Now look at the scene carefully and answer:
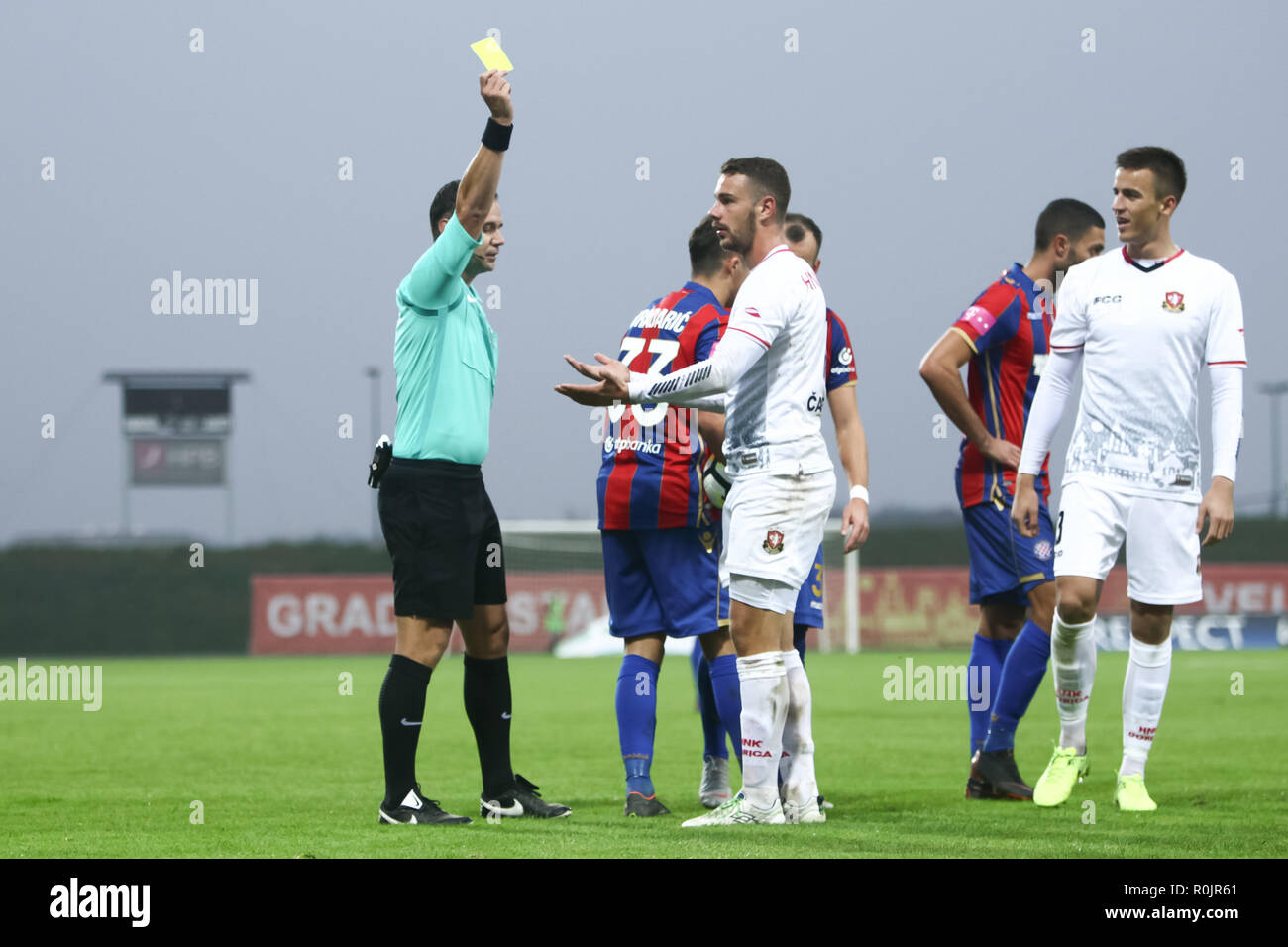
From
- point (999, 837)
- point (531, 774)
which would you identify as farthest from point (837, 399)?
point (531, 774)

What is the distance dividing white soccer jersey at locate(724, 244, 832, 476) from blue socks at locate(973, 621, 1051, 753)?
1.81 meters

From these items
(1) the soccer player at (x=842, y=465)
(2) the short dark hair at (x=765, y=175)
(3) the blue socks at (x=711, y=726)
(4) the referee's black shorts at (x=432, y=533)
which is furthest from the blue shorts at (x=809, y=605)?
(2) the short dark hair at (x=765, y=175)

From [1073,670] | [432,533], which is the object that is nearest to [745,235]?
[432,533]

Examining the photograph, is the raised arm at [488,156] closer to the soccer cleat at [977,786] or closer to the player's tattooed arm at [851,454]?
the player's tattooed arm at [851,454]

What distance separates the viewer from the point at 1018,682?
6570 mm

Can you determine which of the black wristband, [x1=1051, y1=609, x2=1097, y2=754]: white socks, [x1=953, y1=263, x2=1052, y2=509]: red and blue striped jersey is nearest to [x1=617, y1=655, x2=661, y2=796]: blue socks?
[x1=1051, y1=609, x2=1097, y2=754]: white socks

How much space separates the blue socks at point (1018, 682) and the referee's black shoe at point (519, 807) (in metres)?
2.01

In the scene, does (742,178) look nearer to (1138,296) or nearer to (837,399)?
(837,399)

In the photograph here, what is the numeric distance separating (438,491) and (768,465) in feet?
4.25

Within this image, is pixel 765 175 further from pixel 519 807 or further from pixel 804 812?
pixel 519 807

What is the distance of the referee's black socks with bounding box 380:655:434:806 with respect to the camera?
5.52m

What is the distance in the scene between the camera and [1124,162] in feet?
19.3

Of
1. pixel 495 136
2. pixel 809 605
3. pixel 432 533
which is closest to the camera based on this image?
pixel 495 136

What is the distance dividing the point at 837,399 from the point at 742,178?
107cm
